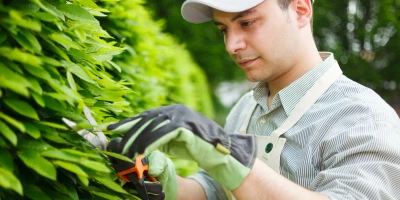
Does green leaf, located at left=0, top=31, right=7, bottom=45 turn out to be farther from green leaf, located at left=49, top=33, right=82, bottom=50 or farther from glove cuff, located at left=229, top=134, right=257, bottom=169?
glove cuff, located at left=229, top=134, right=257, bottom=169

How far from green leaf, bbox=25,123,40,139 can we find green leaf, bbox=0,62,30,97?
10 cm

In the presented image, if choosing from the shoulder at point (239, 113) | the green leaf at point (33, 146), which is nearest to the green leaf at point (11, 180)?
the green leaf at point (33, 146)

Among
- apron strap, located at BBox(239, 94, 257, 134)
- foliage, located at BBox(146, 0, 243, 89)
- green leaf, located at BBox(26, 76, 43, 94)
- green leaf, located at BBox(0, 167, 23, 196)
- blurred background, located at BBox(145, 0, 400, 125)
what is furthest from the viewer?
foliage, located at BBox(146, 0, 243, 89)

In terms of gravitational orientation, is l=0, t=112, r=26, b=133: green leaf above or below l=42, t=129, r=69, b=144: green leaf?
above

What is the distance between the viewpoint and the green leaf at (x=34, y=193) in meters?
1.49

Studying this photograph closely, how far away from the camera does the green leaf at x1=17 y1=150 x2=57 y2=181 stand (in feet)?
4.60

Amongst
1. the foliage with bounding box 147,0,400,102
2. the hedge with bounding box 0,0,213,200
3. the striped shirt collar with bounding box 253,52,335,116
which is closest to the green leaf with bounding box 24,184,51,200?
the hedge with bounding box 0,0,213,200

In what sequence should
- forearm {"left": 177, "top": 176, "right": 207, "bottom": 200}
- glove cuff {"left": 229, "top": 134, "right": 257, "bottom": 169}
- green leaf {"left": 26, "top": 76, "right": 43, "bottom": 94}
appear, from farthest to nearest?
1. forearm {"left": 177, "top": 176, "right": 207, "bottom": 200}
2. glove cuff {"left": 229, "top": 134, "right": 257, "bottom": 169}
3. green leaf {"left": 26, "top": 76, "right": 43, "bottom": 94}

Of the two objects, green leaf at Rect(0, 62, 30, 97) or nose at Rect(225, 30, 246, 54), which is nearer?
green leaf at Rect(0, 62, 30, 97)

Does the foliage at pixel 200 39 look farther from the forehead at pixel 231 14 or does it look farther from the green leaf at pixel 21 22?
the green leaf at pixel 21 22

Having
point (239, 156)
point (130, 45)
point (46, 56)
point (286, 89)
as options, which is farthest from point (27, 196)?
point (130, 45)

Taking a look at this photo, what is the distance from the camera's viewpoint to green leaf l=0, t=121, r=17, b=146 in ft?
4.44

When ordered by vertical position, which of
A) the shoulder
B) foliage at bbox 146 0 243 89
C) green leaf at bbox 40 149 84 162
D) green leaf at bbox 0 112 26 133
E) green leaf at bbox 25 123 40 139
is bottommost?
foliage at bbox 146 0 243 89

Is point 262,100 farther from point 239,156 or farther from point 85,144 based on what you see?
point 85,144
